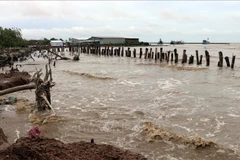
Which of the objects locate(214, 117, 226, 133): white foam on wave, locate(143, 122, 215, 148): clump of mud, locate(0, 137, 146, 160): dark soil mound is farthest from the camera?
locate(214, 117, 226, 133): white foam on wave

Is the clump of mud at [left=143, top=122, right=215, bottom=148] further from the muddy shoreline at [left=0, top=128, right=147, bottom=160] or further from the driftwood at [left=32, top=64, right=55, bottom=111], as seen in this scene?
the driftwood at [left=32, top=64, right=55, bottom=111]

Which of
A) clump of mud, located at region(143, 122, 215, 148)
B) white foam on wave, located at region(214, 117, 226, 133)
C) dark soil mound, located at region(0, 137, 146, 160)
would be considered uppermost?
dark soil mound, located at region(0, 137, 146, 160)

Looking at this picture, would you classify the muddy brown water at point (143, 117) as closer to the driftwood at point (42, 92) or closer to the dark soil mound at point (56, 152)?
the driftwood at point (42, 92)

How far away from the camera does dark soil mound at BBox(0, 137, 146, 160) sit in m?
5.07

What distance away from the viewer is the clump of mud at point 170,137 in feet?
26.0

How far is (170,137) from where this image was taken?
845 centimetres

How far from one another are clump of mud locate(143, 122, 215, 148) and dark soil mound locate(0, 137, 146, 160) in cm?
283

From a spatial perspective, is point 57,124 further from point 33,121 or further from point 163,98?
point 163,98

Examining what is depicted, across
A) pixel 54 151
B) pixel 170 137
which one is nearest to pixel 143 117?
pixel 170 137

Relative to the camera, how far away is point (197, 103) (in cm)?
1355

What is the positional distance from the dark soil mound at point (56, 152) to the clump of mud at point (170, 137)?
2834 millimetres

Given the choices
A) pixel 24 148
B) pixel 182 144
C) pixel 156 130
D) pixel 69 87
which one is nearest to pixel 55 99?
pixel 69 87

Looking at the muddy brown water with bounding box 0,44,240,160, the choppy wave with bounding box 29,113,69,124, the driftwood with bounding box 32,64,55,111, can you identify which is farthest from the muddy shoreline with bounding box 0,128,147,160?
the driftwood with bounding box 32,64,55,111

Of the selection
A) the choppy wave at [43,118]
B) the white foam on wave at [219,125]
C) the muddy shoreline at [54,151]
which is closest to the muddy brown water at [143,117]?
the white foam on wave at [219,125]
